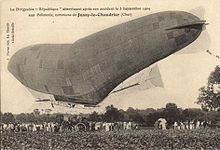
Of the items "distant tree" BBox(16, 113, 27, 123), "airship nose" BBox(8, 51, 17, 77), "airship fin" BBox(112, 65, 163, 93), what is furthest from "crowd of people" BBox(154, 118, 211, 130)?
"airship nose" BBox(8, 51, 17, 77)

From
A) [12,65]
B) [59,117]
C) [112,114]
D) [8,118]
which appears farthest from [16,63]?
[112,114]

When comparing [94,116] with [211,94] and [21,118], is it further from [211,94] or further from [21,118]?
[211,94]

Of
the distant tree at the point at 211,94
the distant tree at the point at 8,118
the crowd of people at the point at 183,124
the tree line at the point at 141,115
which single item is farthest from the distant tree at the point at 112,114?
the distant tree at the point at 8,118

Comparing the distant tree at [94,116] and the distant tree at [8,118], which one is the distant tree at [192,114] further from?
the distant tree at [8,118]

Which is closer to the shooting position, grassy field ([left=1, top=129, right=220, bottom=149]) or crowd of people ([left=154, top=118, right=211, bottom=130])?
grassy field ([left=1, top=129, right=220, bottom=149])

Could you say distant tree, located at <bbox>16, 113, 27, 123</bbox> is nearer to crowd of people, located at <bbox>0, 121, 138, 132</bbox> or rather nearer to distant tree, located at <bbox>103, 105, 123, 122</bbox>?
crowd of people, located at <bbox>0, 121, 138, 132</bbox>

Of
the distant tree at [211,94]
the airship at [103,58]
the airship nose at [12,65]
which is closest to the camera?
the airship at [103,58]

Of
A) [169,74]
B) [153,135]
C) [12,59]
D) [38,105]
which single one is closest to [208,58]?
[169,74]
